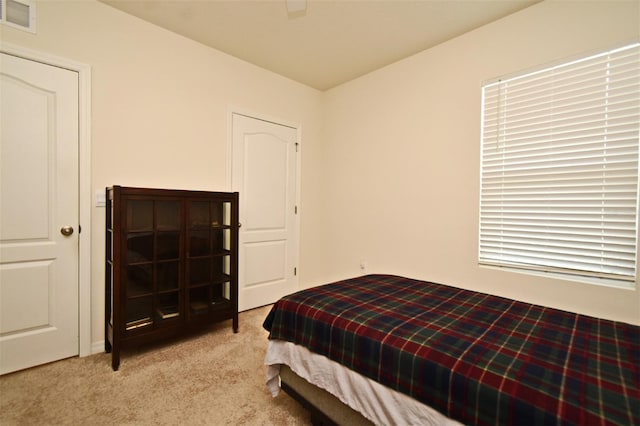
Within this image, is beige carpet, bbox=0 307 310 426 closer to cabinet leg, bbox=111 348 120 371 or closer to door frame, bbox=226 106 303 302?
cabinet leg, bbox=111 348 120 371

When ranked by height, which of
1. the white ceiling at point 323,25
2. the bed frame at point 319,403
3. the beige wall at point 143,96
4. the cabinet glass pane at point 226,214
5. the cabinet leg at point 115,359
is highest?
the white ceiling at point 323,25

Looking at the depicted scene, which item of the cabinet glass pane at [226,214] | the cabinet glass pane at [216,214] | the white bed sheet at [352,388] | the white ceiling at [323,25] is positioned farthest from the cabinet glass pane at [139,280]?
the white ceiling at [323,25]

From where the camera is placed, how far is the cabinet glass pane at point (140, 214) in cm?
223

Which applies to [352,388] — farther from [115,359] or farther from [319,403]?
[115,359]

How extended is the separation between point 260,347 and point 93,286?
4.54 ft

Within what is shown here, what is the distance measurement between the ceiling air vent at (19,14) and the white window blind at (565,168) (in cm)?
341

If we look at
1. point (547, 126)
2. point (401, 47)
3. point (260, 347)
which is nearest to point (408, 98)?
point (401, 47)

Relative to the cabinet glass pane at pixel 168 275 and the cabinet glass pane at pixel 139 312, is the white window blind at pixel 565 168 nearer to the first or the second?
the cabinet glass pane at pixel 168 275

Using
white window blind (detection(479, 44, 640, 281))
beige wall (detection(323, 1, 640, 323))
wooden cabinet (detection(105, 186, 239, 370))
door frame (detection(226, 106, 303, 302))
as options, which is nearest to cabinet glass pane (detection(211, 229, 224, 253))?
wooden cabinet (detection(105, 186, 239, 370))

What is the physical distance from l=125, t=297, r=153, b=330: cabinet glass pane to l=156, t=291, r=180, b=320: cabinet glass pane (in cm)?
8

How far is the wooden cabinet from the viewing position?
2039 millimetres

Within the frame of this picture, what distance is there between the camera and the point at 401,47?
2742 millimetres

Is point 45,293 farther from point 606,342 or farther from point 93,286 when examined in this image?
point 606,342

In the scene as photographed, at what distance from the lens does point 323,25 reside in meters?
2.44
